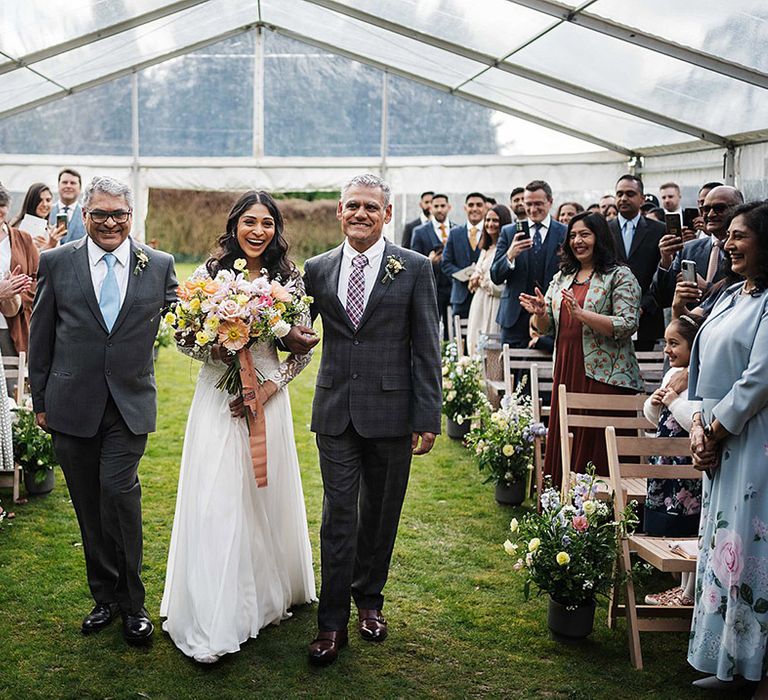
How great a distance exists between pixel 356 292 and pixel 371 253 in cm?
21

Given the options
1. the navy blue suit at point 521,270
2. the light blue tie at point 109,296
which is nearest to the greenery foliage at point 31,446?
the light blue tie at point 109,296

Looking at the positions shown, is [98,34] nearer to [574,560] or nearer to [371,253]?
[371,253]

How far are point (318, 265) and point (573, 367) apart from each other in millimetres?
2620

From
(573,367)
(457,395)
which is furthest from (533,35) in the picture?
(573,367)

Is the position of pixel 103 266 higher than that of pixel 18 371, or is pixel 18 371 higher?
pixel 103 266

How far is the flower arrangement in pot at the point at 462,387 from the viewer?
947cm

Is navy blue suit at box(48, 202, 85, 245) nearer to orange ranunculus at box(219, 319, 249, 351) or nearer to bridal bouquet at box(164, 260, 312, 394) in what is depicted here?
bridal bouquet at box(164, 260, 312, 394)


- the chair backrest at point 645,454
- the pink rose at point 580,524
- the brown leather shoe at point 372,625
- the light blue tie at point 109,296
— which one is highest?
the light blue tie at point 109,296

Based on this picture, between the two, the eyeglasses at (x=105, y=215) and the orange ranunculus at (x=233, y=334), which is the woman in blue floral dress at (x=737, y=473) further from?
the eyeglasses at (x=105, y=215)

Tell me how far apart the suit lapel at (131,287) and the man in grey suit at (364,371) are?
0.90 meters

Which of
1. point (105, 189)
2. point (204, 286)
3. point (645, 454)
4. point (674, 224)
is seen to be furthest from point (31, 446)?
point (674, 224)

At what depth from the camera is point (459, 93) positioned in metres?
16.9

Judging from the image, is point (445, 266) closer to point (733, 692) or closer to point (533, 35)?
point (533, 35)

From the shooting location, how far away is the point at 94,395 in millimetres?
4707
